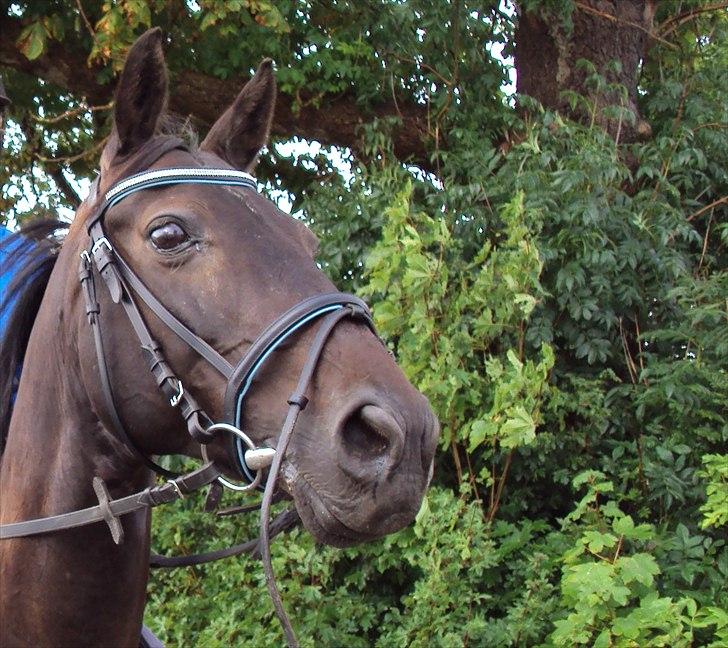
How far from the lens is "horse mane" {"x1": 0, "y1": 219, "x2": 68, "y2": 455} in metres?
2.41

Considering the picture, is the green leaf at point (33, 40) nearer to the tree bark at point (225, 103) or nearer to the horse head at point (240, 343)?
the tree bark at point (225, 103)

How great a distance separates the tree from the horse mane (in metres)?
2.29

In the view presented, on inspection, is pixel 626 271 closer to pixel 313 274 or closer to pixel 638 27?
pixel 638 27

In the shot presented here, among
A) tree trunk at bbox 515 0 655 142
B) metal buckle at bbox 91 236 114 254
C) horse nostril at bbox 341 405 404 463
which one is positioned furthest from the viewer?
tree trunk at bbox 515 0 655 142

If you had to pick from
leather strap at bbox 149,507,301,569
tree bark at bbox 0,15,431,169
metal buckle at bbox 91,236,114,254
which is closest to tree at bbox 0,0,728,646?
tree bark at bbox 0,15,431,169

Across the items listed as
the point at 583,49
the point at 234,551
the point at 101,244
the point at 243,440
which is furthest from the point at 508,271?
the point at 243,440

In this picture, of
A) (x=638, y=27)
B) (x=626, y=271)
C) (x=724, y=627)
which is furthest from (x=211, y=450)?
(x=638, y=27)

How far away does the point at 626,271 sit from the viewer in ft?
16.4

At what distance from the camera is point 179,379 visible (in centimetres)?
197

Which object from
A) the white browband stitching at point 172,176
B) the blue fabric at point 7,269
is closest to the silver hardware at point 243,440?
the white browband stitching at point 172,176

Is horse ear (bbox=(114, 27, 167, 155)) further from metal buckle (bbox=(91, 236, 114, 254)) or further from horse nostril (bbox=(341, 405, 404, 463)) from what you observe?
horse nostril (bbox=(341, 405, 404, 463))

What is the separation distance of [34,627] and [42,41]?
414cm

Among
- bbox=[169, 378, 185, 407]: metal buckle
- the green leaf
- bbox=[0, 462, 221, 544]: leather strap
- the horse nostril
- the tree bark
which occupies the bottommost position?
bbox=[0, 462, 221, 544]: leather strap

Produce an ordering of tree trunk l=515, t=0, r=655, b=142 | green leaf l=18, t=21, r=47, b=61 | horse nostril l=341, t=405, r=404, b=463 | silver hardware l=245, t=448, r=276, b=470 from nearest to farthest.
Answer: horse nostril l=341, t=405, r=404, b=463, silver hardware l=245, t=448, r=276, b=470, green leaf l=18, t=21, r=47, b=61, tree trunk l=515, t=0, r=655, b=142
